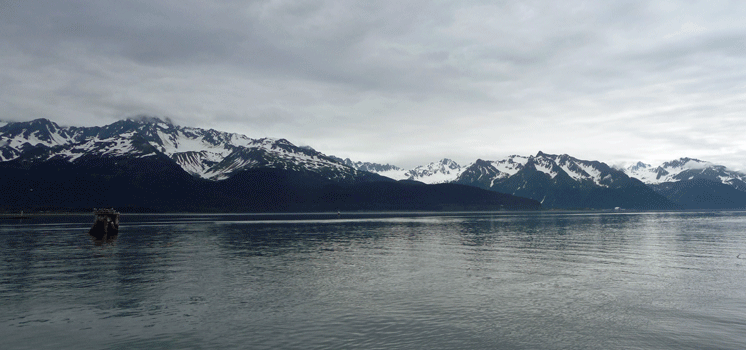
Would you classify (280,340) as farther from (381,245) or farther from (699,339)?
(381,245)

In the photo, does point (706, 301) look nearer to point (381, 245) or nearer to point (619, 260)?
point (619, 260)

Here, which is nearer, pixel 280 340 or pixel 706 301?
pixel 280 340

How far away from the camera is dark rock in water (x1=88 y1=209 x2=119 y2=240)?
100 meters

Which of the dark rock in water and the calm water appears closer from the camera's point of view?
the calm water

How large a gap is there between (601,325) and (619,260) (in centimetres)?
3564

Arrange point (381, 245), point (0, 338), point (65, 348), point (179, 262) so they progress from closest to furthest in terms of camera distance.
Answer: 1. point (65, 348)
2. point (0, 338)
3. point (179, 262)
4. point (381, 245)

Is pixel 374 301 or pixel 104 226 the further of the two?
pixel 104 226

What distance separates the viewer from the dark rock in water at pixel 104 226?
100 metres

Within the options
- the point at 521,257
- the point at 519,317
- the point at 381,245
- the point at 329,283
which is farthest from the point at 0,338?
the point at 381,245

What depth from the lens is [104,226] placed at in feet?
331

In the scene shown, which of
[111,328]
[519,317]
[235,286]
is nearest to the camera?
[111,328]

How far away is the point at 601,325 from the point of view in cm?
2738

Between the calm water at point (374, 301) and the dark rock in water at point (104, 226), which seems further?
→ the dark rock in water at point (104, 226)

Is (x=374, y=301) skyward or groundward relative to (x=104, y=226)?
groundward
